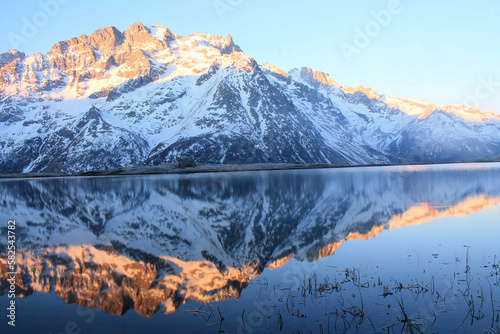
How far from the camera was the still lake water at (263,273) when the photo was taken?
1152 cm

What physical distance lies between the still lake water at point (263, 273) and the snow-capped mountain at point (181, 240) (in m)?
0.10

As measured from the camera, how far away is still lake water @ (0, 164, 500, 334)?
1152 centimetres

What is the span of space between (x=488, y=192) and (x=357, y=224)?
1108 inches

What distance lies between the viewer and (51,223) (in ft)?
103

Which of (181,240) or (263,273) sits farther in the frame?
(181,240)

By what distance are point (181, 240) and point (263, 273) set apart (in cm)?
872

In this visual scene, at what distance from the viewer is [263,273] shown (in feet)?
53.1

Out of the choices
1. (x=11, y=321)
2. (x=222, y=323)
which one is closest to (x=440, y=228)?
(x=222, y=323)

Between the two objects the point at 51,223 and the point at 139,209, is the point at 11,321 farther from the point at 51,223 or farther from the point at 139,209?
the point at 139,209

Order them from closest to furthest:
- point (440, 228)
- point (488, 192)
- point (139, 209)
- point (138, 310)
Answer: point (138, 310) < point (440, 228) < point (139, 209) < point (488, 192)

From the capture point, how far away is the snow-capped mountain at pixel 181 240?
14.7 m

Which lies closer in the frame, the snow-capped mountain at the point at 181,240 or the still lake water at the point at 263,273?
the still lake water at the point at 263,273

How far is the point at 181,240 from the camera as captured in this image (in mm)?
23250

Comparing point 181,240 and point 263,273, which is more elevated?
point 181,240
